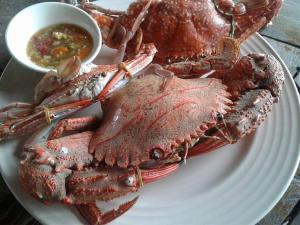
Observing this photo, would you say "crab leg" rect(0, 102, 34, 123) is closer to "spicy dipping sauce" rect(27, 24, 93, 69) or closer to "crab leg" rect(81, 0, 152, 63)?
"spicy dipping sauce" rect(27, 24, 93, 69)

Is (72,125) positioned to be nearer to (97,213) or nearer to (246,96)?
(97,213)

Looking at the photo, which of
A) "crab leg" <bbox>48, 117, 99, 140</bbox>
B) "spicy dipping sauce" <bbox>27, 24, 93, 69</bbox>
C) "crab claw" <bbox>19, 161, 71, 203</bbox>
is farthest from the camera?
"spicy dipping sauce" <bbox>27, 24, 93, 69</bbox>

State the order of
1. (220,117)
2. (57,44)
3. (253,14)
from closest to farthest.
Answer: (220,117) → (57,44) → (253,14)

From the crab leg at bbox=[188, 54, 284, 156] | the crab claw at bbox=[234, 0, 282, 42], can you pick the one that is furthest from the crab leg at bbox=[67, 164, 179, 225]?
the crab claw at bbox=[234, 0, 282, 42]

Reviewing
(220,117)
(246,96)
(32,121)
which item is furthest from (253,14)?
(32,121)

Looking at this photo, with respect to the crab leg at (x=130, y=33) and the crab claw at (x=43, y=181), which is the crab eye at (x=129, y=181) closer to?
the crab claw at (x=43, y=181)

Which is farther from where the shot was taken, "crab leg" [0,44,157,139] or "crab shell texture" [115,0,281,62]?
"crab shell texture" [115,0,281,62]
